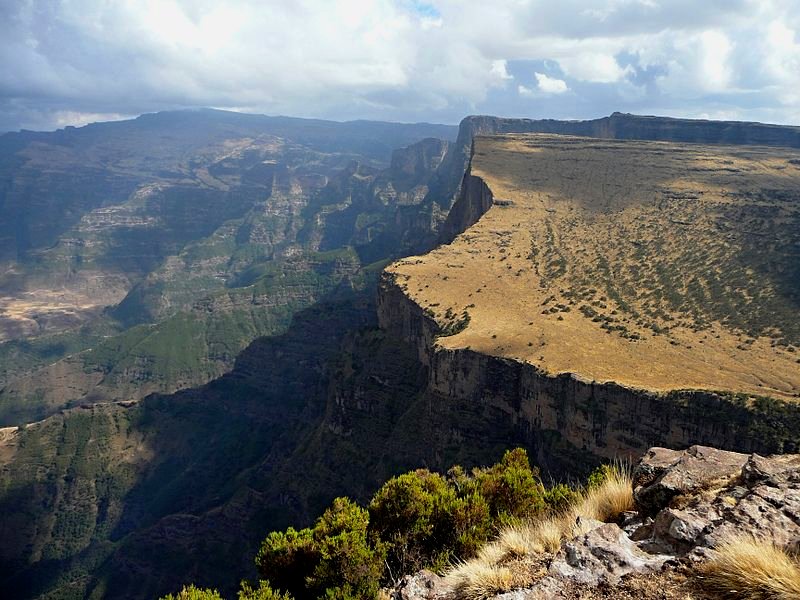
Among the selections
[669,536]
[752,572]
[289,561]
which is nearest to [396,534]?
[289,561]

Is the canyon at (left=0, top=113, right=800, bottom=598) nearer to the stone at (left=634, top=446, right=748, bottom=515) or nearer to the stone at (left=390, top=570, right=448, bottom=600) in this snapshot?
the stone at (left=634, top=446, right=748, bottom=515)

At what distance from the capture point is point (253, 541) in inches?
3905

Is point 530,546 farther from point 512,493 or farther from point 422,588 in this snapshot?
point 512,493

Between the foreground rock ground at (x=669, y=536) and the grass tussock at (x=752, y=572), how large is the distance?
0.33 meters

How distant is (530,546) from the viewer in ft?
42.0

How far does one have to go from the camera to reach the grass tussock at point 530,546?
1127cm

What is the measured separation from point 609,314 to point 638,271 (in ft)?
59.7

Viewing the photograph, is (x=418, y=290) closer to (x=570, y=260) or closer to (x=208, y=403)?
(x=570, y=260)

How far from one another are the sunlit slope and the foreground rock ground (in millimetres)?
→ 40263

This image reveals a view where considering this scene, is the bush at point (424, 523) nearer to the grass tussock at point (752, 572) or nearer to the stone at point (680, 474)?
the stone at point (680, 474)

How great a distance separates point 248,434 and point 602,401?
423 feet

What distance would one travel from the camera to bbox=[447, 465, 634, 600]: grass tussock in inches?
444

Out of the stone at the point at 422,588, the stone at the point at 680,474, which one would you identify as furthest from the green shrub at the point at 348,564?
the stone at the point at 680,474

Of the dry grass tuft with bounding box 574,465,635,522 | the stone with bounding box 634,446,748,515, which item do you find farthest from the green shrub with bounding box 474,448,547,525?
the stone with bounding box 634,446,748,515
